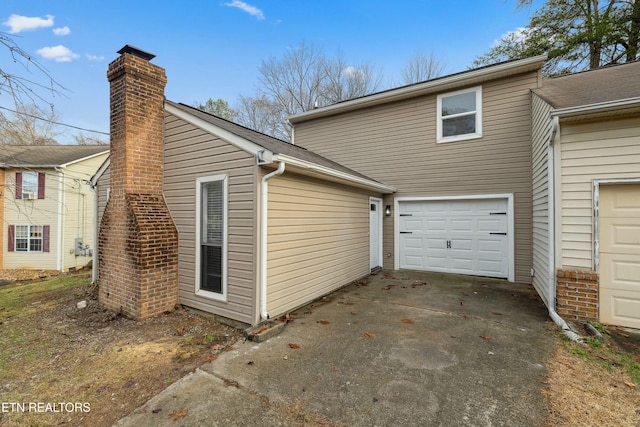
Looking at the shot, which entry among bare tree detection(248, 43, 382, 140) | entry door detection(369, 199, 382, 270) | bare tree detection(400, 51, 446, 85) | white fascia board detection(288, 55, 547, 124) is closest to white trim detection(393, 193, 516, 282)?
entry door detection(369, 199, 382, 270)

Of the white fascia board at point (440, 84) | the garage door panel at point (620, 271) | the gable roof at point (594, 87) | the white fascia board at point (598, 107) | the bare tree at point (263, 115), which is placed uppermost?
the bare tree at point (263, 115)

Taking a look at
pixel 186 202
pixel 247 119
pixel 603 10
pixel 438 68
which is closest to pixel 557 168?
pixel 186 202

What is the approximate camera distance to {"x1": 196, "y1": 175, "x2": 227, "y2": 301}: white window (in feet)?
14.7

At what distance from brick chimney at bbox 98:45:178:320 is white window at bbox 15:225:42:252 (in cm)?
1248

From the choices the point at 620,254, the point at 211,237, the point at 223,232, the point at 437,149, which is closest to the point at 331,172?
the point at 223,232

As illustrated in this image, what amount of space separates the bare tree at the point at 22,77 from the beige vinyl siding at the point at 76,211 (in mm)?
13173

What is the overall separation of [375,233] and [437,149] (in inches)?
115

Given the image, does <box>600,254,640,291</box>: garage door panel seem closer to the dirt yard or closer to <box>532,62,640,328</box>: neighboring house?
<box>532,62,640,328</box>: neighboring house

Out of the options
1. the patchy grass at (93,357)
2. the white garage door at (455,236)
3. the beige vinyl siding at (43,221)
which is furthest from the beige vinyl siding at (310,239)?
the beige vinyl siding at (43,221)

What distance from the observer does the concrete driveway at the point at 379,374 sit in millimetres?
2336

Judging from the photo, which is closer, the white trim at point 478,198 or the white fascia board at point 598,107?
the white fascia board at point 598,107

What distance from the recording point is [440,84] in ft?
24.2

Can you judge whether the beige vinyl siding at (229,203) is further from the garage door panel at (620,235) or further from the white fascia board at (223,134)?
the garage door panel at (620,235)

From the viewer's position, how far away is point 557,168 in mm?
4254
